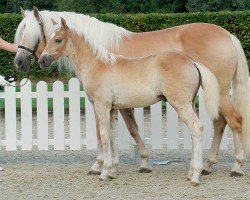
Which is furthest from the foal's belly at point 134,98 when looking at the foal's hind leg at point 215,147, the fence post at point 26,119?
the fence post at point 26,119

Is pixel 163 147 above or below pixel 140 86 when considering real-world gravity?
below

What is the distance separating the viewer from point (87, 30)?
7.42 meters

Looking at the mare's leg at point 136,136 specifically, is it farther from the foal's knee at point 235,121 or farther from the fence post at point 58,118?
the fence post at point 58,118

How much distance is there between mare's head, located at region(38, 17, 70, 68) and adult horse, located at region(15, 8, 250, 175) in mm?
246

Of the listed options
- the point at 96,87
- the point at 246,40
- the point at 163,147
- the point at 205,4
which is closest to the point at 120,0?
the point at 205,4

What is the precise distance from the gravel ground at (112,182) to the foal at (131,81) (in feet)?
0.76

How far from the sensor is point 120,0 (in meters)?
28.8

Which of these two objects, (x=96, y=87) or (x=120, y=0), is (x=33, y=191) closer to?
(x=96, y=87)

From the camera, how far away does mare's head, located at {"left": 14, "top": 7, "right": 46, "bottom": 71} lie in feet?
25.2

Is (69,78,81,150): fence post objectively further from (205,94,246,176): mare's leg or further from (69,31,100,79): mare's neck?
(205,94,246,176): mare's leg

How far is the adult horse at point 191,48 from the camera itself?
741 centimetres

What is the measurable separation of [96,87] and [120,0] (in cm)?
2214

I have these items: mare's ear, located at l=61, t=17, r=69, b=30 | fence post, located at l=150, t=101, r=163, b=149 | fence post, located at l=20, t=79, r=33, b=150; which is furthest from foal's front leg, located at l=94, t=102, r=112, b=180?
fence post, located at l=20, t=79, r=33, b=150

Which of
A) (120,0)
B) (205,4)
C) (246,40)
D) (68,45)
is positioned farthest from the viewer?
(120,0)
